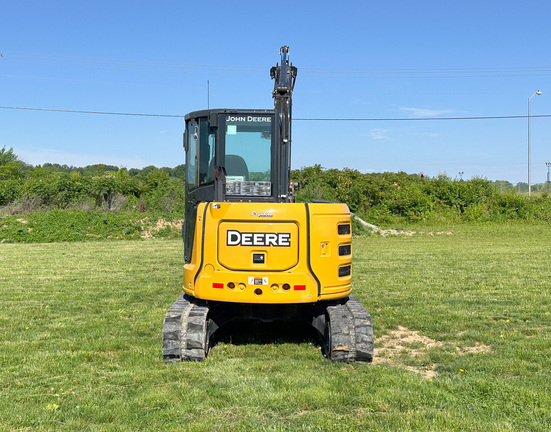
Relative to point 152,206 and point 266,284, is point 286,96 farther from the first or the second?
point 152,206

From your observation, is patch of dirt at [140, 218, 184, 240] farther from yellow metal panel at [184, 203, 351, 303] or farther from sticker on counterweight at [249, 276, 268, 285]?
sticker on counterweight at [249, 276, 268, 285]

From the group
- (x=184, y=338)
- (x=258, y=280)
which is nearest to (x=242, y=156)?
(x=258, y=280)

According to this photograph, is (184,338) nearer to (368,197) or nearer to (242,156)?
(242,156)

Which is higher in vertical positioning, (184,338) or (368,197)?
(368,197)

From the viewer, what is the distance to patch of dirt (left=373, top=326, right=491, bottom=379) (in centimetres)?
673

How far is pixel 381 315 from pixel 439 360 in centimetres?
278

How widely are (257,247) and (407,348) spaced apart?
2.71 metres

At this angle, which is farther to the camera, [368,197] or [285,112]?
[368,197]

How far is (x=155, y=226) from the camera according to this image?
92.2ft

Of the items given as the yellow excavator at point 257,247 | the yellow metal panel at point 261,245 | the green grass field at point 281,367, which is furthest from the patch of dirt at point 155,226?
the yellow metal panel at point 261,245

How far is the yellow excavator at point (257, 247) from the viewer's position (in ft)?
21.4

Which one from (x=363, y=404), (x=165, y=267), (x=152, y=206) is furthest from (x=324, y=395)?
(x=152, y=206)

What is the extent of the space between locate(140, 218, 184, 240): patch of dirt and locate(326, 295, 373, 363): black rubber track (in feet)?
70.4

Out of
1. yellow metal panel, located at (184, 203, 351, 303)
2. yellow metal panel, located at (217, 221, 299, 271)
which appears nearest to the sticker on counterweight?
yellow metal panel, located at (184, 203, 351, 303)
